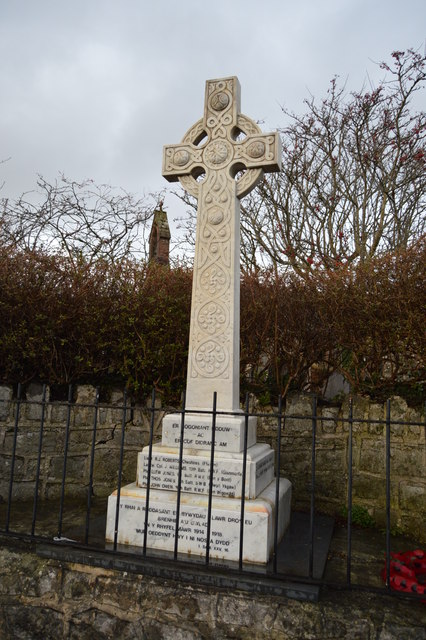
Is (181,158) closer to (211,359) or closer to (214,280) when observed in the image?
(214,280)

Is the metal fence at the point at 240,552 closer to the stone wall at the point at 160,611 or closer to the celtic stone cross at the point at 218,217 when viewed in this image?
the stone wall at the point at 160,611

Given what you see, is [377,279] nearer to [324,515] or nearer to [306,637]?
[324,515]

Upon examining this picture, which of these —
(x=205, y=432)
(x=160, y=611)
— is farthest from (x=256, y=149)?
(x=160, y=611)

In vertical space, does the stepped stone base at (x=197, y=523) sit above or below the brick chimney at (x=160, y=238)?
below

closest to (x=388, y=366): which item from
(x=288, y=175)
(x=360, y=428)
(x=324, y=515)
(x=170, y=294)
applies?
(x=360, y=428)

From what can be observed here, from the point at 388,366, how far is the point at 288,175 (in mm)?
6684

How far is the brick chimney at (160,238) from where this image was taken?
57.5ft

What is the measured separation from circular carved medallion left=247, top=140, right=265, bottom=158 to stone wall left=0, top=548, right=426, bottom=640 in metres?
3.62

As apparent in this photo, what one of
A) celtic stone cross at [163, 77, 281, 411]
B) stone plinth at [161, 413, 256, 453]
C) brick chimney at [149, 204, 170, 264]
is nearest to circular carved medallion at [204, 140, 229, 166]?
Result: celtic stone cross at [163, 77, 281, 411]

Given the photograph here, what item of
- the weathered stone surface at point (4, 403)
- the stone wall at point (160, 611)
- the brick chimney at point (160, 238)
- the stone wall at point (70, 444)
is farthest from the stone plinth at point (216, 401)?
the brick chimney at point (160, 238)

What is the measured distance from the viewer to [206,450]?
3.64m

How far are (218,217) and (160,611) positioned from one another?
3.20m

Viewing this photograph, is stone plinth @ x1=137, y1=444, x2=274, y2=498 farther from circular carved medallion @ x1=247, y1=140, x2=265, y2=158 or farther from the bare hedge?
circular carved medallion @ x1=247, y1=140, x2=265, y2=158

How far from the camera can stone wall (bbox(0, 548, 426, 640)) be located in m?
2.54
